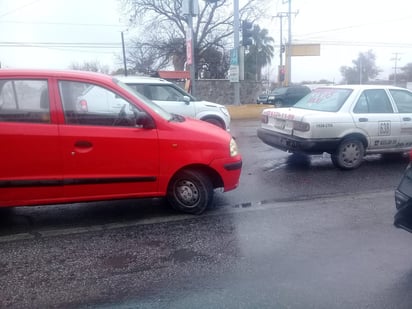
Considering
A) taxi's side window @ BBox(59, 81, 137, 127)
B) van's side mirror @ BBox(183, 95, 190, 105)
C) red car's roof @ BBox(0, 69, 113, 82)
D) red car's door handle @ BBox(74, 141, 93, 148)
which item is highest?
red car's roof @ BBox(0, 69, 113, 82)

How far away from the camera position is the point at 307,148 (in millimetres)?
7234

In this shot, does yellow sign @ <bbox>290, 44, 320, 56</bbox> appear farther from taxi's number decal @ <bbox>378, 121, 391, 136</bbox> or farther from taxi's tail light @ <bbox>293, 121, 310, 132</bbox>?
taxi's tail light @ <bbox>293, 121, 310, 132</bbox>

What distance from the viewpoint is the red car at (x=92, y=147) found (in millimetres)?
4465

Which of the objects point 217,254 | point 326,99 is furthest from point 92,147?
point 326,99

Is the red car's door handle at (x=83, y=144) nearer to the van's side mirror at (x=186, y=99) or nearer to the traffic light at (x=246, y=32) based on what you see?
the van's side mirror at (x=186, y=99)

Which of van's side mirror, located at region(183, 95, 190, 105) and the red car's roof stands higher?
the red car's roof

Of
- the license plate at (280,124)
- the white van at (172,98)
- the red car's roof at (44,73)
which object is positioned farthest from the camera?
the white van at (172,98)

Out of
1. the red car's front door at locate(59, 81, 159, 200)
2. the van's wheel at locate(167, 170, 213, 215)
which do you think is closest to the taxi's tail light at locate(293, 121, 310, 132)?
the van's wheel at locate(167, 170, 213, 215)

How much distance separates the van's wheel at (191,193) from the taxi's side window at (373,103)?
152 inches

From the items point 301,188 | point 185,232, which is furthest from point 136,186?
point 301,188

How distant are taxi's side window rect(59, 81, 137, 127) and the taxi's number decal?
4976 millimetres

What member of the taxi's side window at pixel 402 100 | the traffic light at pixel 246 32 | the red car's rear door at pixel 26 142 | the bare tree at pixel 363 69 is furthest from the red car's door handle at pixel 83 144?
the bare tree at pixel 363 69

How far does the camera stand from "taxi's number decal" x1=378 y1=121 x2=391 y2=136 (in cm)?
766

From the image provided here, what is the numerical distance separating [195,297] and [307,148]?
180 inches
